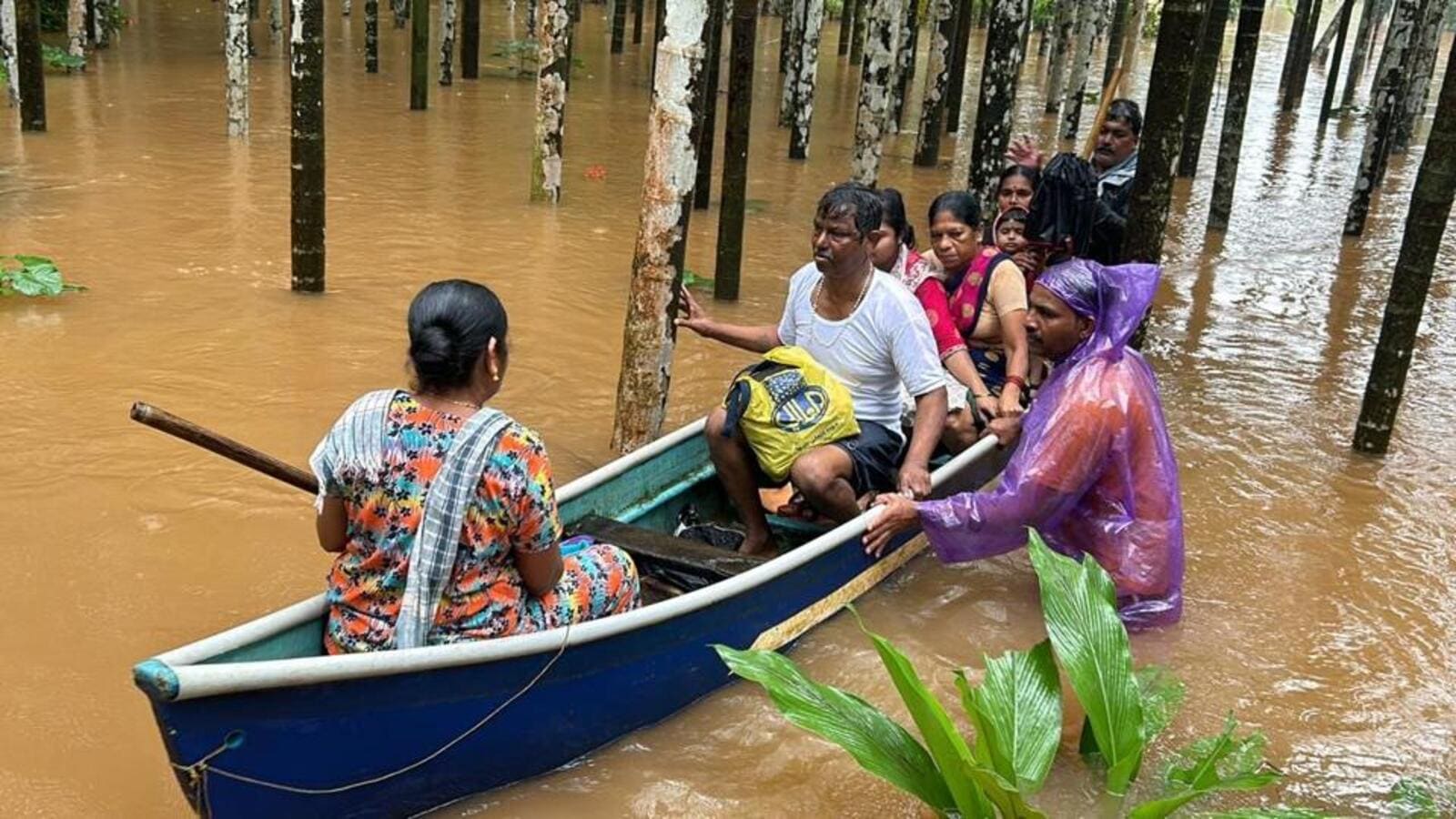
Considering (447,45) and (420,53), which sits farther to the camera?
(447,45)

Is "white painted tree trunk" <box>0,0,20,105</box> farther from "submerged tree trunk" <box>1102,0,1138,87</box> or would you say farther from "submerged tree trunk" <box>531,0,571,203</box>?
"submerged tree trunk" <box>1102,0,1138,87</box>

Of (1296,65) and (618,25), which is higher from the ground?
(1296,65)

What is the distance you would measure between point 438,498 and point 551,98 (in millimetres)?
7967

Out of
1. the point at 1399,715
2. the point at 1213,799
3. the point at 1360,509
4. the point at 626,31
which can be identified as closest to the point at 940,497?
the point at 1213,799

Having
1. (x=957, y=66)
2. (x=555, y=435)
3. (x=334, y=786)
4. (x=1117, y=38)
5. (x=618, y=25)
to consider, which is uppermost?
(x=1117, y=38)

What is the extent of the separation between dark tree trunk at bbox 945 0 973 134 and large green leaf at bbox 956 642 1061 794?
11.6 metres

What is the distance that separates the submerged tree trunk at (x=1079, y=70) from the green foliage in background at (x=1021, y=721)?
547 inches

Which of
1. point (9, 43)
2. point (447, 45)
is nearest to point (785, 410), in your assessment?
point (9, 43)

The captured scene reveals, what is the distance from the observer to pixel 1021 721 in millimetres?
3414

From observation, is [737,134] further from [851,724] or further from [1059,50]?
[1059,50]

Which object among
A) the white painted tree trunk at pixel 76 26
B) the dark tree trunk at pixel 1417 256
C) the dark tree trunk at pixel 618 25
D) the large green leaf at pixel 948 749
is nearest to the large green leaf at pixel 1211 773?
the large green leaf at pixel 948 749

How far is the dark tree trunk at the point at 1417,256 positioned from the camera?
590 cm

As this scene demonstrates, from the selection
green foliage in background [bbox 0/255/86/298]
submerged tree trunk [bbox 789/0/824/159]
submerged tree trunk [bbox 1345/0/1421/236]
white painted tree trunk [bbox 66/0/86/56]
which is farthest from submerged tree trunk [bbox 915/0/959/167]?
white painted tree trunk [bbox 66/0/86/56]

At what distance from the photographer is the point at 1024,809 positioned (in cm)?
317
